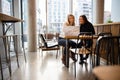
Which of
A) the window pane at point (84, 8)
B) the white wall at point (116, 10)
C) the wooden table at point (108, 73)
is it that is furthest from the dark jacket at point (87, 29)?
the window pane at point (84, 8)

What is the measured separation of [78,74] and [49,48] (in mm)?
2667

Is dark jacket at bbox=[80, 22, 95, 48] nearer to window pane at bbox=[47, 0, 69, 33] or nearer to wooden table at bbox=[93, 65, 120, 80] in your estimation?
wooden table at bbox=[93, 65, 120, 80]

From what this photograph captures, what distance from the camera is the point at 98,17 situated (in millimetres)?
7996

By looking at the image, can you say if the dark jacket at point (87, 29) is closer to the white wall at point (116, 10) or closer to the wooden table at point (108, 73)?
the wooden table at point (108, 73)

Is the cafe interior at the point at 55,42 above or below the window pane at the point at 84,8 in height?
below

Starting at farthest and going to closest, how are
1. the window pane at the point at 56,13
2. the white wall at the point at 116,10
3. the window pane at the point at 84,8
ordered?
1. the window pane at the point at 84,8
2. the window pane at the point at 56,13
3. the white wall at the point at 116,10

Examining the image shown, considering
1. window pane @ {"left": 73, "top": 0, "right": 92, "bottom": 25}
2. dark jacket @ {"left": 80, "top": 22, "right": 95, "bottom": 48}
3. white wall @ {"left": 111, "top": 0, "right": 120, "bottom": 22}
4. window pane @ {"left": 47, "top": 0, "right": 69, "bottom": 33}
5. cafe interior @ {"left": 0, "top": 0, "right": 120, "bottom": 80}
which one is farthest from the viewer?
window pane @ {"left": 73, "top": 0, "right": 92, "bottom": 25}

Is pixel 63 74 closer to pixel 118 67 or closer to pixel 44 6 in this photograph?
pixel 118 67

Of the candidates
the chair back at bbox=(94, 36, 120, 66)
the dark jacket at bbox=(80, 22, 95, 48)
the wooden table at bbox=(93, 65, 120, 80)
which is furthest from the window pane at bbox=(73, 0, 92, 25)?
the wooden table at bbox=(93, 65, 120, 80)

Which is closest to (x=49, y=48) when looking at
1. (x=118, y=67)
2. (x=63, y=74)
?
(x=63, y=74)

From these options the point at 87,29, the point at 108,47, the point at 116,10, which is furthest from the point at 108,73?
the point at 116,10

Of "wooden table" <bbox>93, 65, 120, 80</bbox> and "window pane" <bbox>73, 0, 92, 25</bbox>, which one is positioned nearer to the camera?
"wooden table" <bbox>93, 65, 120, 80</bbox>

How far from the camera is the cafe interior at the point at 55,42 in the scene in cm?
337

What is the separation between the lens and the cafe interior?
3372 millimetres
